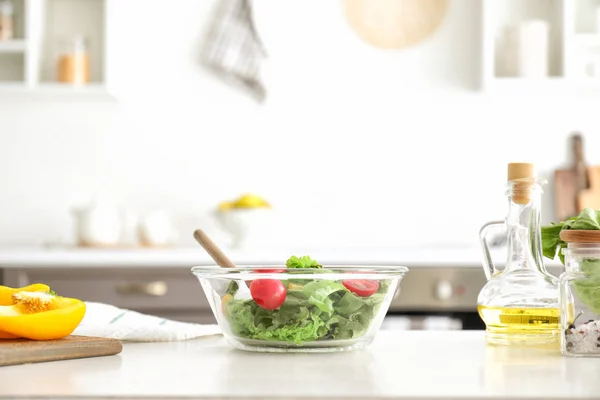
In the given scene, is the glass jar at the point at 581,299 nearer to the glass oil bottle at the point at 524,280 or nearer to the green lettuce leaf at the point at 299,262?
the glass oil bottle at the point at 524,280

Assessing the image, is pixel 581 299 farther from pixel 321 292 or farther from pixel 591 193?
pixel 591 193

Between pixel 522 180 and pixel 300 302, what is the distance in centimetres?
34

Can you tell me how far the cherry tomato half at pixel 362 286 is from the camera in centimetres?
102

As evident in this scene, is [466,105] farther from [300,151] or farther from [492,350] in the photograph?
[492,350]

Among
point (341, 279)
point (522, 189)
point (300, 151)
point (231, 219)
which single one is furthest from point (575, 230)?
point (300, 151)

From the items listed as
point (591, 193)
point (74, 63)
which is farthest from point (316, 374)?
point (591, 193)

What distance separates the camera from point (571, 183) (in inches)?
133

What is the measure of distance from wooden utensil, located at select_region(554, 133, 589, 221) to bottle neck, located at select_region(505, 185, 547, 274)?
2329mm

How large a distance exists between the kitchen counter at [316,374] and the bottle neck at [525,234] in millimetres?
113

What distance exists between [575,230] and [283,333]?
0.37 meters

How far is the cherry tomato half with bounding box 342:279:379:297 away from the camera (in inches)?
40.1

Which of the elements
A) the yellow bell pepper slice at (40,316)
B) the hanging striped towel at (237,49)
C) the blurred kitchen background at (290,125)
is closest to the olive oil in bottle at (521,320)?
the yellow bell pepper slice at (40,316)

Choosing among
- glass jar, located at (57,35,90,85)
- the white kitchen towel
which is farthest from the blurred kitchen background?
the white kitchen towel

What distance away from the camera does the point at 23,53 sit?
3328 mm
